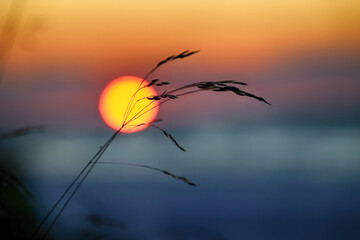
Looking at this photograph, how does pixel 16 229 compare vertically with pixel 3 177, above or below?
below

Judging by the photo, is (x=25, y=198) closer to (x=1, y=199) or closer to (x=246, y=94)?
(x=1, y=199)

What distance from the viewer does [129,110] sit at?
3.64 feet

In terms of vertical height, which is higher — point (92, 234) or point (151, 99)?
point (151, 99)

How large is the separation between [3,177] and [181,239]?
0.72 meters

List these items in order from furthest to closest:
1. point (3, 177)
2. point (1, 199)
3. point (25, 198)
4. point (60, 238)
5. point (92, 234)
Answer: point (60, 238)
point (92, 234)
point (1, 199)
point (25, 198)
point (3, 177)

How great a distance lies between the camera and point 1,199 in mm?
987

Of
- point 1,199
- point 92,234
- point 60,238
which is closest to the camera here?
point 1,199

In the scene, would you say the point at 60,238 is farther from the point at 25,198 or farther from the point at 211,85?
the point at 211,85

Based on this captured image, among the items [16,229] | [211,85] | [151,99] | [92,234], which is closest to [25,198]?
[16,229]

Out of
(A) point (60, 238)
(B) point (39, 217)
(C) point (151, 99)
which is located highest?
(C) point (151, 99)

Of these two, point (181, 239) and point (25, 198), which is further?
point (181, 239)

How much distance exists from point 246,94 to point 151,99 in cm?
26

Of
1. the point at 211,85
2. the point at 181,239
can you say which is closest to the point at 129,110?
the point at 211,85

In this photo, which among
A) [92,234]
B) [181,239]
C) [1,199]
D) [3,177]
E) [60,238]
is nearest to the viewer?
[3,177]
